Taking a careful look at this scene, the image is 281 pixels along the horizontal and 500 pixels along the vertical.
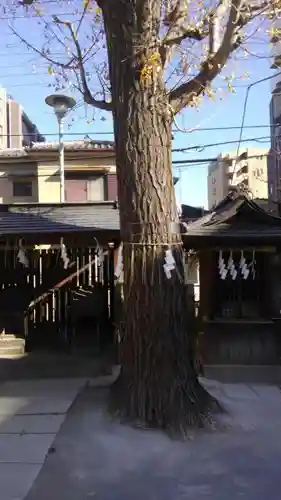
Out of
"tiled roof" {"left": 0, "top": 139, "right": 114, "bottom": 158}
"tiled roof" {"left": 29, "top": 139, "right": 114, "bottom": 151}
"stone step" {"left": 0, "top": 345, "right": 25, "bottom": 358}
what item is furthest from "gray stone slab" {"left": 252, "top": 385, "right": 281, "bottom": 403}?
"tiled roof" {"left": 29, "top": 139, "right": 114, "bottom": 151}

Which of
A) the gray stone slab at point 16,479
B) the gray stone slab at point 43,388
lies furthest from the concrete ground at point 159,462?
the gray stone slab at point 43,388

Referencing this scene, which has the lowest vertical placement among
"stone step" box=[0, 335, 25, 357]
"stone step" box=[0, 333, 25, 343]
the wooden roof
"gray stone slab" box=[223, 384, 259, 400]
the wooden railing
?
"gray stone slab" box=[223, 384, 259, 400]

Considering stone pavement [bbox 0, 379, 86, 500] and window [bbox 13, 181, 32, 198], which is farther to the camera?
window [bbox 13, 181, 32, 198]

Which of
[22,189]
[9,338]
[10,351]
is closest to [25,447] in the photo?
[10,351]

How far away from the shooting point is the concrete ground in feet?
15.3

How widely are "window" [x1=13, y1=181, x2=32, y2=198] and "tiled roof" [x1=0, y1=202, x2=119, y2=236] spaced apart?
1063cm

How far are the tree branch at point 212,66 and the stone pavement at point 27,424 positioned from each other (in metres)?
4.42

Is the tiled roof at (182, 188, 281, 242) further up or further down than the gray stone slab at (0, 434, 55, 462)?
further up

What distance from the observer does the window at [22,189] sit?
72.5 ft

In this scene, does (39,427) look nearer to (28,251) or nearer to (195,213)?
(28,251)

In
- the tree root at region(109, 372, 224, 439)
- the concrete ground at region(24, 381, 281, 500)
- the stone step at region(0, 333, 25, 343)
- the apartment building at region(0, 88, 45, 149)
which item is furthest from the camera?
the apartment building at region(0, 88, 45, 149)

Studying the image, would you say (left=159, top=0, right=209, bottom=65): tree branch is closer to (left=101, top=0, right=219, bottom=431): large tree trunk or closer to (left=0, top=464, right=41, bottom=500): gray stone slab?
(left=101, top=0, right=219, bottom=431): large tree trunk

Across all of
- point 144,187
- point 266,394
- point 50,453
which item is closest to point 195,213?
point 266,394

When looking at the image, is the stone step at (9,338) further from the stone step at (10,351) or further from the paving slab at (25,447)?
the paving slab at (25,447)
